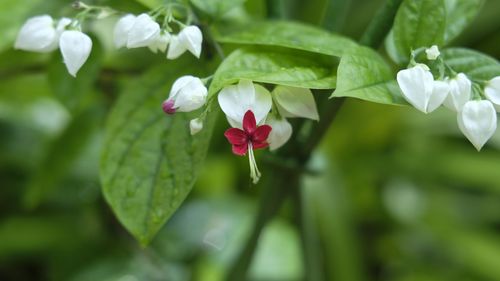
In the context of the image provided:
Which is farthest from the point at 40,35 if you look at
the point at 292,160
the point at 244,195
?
the point at 244,195

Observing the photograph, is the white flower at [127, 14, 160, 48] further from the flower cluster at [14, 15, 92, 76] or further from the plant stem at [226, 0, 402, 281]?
the plant stem at [226, 0, 402, 281]

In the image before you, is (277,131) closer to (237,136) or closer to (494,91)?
(237,136)

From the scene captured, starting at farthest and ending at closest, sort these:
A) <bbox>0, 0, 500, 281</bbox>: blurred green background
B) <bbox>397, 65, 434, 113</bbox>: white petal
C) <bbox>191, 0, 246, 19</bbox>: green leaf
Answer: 1. <bbox>0, 0, 500, 281</bbox>: blurred green background
2. <bbox>191, 0, 246, 19</bbox>: green leaf
3. <bbox>397, 65, 434, 113</bbox>: white petal

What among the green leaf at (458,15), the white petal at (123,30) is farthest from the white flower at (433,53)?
the white petal at (123,30)

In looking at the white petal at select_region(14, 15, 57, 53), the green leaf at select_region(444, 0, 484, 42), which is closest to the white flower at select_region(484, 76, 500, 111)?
the green leaf at select_region(444, 0, 484, 42)

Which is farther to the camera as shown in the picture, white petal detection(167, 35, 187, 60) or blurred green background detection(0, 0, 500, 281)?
blurred green background detection(0, 0, 500, 281)

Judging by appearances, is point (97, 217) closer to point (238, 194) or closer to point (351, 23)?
point (238, 194)
